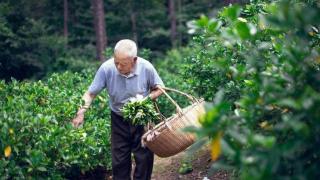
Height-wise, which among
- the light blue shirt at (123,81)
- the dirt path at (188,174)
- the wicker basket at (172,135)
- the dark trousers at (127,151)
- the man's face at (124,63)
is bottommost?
the dirt path at (188,174)

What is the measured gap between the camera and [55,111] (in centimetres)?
597

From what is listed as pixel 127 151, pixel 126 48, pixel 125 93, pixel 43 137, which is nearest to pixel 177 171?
pixel 127 151

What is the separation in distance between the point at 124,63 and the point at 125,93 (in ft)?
1.37

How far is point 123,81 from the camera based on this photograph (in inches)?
230

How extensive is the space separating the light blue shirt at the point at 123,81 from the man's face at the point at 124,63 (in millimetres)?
70

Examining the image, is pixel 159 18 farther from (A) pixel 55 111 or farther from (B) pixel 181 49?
(A) pixel 55 111

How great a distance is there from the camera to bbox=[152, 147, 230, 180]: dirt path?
6.80 meters

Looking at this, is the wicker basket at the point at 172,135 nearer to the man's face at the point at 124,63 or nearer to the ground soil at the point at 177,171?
the man's face at the point at 124,63

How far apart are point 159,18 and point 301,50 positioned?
20.7 meters

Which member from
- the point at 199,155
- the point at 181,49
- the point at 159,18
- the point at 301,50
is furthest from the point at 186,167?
the point at 159,18

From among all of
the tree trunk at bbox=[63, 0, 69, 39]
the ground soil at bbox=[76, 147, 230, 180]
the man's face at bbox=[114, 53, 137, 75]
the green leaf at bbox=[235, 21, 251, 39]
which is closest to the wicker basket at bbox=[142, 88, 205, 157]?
the man's face at bbox=[114, 53, 137, 75]

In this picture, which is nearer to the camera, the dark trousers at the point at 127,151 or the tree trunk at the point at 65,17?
the dark trousers at the point at 127,151

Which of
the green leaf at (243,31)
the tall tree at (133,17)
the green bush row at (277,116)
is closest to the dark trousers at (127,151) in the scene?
the green bush row at (277,116)

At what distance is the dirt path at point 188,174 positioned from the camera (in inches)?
268
